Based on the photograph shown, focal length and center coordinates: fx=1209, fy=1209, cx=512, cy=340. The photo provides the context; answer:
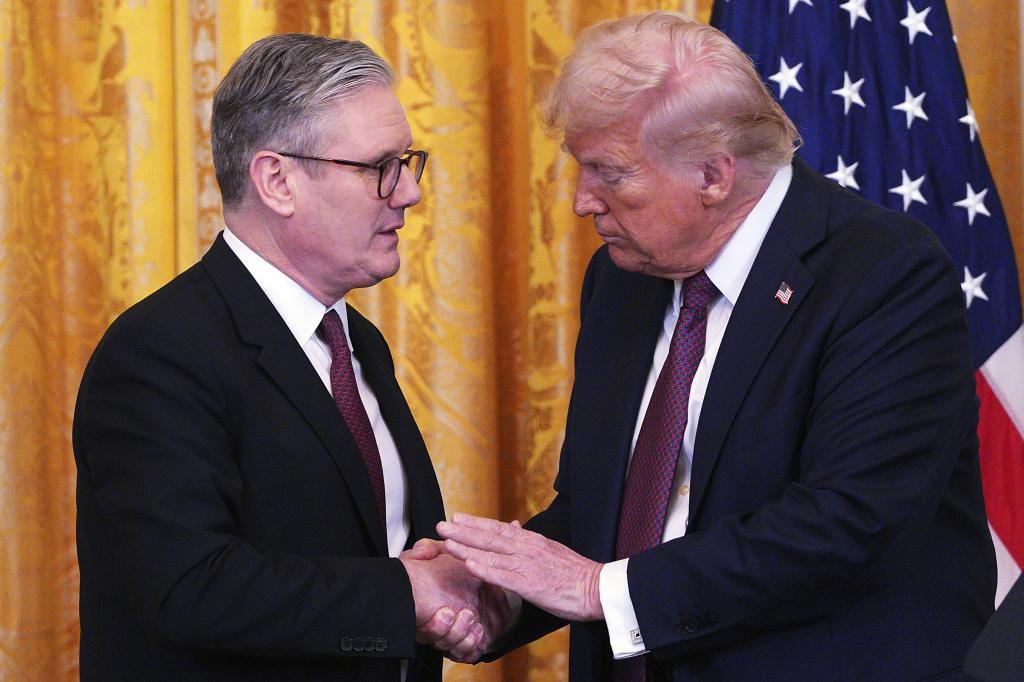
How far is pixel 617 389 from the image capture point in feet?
8.21

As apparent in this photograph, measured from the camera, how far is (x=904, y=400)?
206 cm

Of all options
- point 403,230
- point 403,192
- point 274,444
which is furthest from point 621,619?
point 403,230

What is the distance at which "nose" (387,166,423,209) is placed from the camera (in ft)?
7.82

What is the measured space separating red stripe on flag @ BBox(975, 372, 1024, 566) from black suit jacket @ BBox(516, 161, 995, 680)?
1.25 meters

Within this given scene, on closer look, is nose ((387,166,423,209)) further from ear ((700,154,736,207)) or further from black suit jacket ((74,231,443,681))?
ear ((700,154,736,207))

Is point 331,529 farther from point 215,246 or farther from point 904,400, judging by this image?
point 904,400

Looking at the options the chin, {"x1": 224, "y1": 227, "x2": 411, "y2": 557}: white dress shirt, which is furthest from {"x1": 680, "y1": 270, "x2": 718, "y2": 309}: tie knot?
{"x1": 224, "y1": 227, "x2": 411, "y2": 557}: white dress shirt

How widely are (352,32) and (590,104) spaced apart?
1.40 m

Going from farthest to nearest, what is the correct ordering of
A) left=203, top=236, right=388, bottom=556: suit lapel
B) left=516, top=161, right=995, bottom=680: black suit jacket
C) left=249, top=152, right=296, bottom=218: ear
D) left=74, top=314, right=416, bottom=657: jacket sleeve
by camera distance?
left=249, top=152, right=296, bottom=218: ear → left=203, top=236, right=388, bottom=556: suit lapel → left=516, top=161, right=995, bottom=680: black suit jacket → left=74, top=314, right=416, bottom=657: jacket sleeve

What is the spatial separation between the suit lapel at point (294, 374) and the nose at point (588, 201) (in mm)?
654

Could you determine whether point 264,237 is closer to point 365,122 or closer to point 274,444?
point 365,122

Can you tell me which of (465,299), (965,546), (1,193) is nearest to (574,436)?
(965,546)

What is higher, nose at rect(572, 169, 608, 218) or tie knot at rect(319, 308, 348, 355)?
nose at rect(572, 169, 608, 218)

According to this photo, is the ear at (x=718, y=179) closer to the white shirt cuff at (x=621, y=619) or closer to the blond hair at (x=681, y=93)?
the blond hair at (x=681, y=93)
